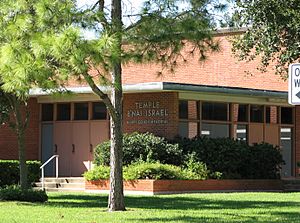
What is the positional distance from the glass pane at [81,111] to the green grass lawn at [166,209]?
7.49 metres

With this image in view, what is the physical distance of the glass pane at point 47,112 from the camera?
31.7 meters

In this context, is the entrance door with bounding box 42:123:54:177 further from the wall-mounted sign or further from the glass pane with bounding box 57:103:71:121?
the wall-mounted sign

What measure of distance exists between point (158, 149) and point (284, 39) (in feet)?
19.8

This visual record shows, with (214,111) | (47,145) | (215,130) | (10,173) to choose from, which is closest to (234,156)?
(215,130)

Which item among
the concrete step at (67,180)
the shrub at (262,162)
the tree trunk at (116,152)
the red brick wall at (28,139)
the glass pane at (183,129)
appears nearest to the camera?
the tree trunk at (116,152)

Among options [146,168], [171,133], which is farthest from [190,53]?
[171,133]

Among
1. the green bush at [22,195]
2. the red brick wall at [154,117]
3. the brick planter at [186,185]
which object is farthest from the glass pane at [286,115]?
the green bush at [22,195]

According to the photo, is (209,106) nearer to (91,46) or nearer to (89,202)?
(89,202)

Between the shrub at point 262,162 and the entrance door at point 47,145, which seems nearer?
the shrub at point 262,162

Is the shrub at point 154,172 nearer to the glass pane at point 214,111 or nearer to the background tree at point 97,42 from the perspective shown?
the glass pane at point 214,111

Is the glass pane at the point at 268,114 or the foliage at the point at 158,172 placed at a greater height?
the glass pane at the point at 268,114

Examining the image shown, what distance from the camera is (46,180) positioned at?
→ 29406 millimetres

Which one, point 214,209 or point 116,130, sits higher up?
point 116,130

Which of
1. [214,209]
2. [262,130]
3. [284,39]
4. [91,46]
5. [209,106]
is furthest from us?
[262,130]
